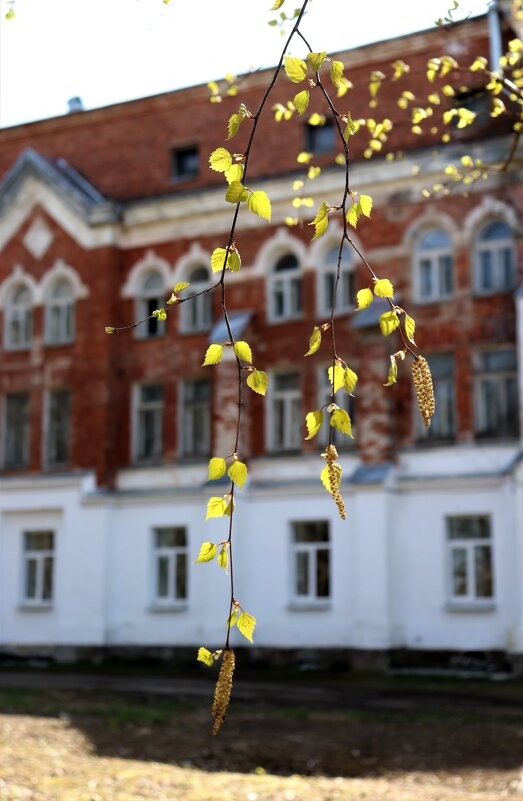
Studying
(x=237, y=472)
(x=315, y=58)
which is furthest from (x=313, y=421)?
(x=315, y=58)

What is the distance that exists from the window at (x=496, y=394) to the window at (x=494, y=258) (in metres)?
1.40

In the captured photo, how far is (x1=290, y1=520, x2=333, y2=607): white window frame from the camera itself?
76.2 feet

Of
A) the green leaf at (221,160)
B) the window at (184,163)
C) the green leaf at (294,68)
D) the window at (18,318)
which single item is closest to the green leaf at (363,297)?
the green leaf at (221,160)

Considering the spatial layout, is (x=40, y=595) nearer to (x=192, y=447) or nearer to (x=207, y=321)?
(x=192, y=447)

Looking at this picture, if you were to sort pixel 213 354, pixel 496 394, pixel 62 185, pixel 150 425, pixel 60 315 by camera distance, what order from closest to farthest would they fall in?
Result: pixel 213 354
pixel 496 394
pixel 150 425
pixel 62 185
pixel 60 315

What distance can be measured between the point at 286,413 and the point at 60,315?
6.70 metres

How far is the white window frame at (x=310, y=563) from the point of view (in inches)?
915

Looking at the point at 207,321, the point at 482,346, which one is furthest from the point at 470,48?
the point at 207,321

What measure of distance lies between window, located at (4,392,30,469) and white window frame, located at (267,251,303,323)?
6878mm

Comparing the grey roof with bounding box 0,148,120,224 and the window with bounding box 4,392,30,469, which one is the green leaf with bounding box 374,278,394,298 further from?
the window with bounding box 4,392,30,469

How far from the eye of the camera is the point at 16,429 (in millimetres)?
27438

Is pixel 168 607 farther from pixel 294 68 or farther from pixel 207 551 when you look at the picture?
pixel 294 68

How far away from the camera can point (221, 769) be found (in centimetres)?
1026

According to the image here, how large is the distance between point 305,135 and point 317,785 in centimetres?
1896
